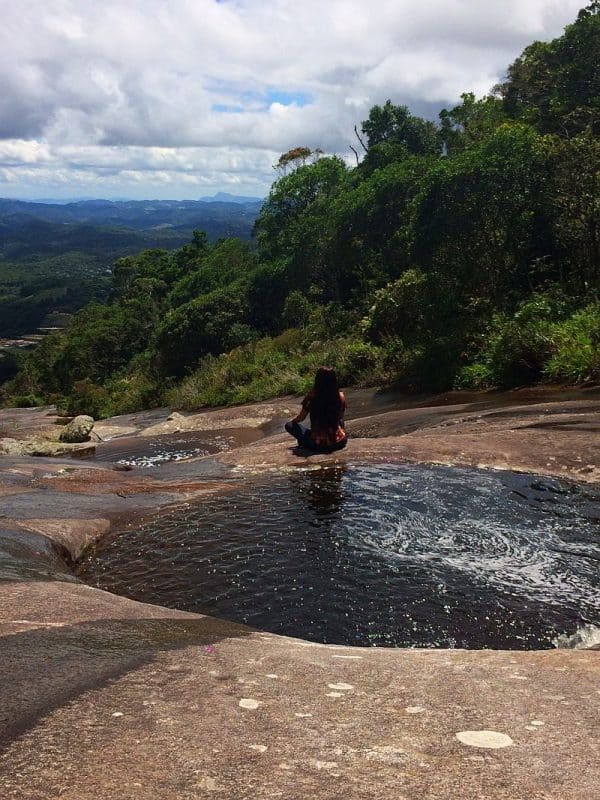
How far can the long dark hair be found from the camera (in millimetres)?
10516

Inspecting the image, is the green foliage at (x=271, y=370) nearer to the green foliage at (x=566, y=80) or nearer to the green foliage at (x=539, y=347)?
the green foliage at (x=539, y=347)

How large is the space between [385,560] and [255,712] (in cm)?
356

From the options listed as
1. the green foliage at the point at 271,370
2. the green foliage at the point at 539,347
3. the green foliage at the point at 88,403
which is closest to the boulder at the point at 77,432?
the green foliage at the point at 271,370

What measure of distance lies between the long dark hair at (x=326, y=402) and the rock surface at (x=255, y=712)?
18.0 feet

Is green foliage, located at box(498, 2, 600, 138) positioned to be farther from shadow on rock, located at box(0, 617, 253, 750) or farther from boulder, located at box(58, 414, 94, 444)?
shadow on rock, located at box(0, 617, 253, 750)

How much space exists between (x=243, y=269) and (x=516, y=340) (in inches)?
1641

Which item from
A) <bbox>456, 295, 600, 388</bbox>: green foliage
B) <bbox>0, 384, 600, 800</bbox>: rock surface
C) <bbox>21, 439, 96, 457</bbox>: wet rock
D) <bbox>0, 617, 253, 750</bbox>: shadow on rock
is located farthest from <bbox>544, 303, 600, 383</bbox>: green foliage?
<bbox>0, 617, 253, 750</bbox>: shadow on rock

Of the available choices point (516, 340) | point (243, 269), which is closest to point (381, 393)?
point (516, 340)

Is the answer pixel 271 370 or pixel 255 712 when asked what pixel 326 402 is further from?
pixel 271 370

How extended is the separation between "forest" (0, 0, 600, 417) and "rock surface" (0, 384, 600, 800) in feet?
37.1

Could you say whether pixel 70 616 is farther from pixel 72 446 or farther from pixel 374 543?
pixel 72 446

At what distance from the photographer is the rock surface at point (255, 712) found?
2.42 m

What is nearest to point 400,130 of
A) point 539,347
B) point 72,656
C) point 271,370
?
point 271,370

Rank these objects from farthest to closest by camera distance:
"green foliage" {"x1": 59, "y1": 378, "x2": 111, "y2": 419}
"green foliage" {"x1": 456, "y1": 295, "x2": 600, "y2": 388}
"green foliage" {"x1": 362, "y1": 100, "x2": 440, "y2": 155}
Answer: "green foliage" {"x1": 362, "y1": 100, "x2": 440, "y2": 155}, "green foliage" {"x1": 59, "y1": 378, "x2": 111, "y2": 419}, "green foliage" {"x1": 456, "y1": 295, "x2": 600, "y2": 388}
